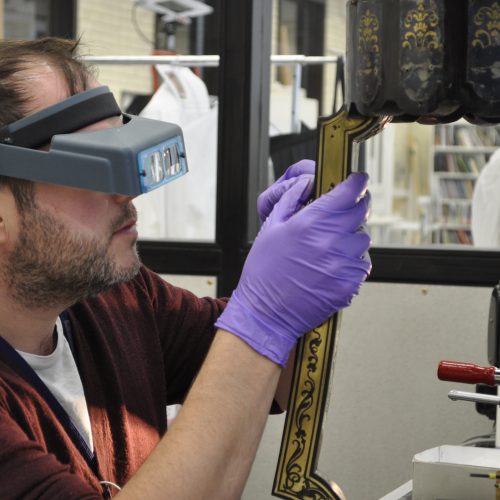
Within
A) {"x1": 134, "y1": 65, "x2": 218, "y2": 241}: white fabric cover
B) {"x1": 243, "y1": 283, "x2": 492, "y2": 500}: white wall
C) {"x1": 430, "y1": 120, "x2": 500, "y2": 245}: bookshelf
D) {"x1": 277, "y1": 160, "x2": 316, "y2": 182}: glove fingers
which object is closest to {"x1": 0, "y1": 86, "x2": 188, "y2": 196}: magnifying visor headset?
{"x1": 277, "y1": 160, "x2": 316, "y2": 182}: glove fingers

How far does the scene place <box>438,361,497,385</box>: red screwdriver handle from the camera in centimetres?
126

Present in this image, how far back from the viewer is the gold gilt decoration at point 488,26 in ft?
3.23

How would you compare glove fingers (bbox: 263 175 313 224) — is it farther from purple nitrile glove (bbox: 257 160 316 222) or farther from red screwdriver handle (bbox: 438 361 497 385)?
red screwdriver handle (bbox: 438 361 497 385)

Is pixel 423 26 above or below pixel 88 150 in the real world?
above

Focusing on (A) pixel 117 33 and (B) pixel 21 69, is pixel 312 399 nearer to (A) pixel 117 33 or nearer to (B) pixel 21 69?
(B) pixel 21 69

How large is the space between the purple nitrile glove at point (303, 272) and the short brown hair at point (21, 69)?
1.04ft

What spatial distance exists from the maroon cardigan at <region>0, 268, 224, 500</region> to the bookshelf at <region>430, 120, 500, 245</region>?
6458mm

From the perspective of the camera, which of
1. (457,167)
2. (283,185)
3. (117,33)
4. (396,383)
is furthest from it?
(457,167)

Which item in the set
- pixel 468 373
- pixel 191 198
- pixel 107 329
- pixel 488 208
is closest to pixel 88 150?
pixel 107 329

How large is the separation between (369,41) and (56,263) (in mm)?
501

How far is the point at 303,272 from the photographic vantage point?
1.16 metres

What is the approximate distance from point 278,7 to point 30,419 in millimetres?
8330

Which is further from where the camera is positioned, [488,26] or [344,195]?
[344,195]

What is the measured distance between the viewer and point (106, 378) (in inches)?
55.2
